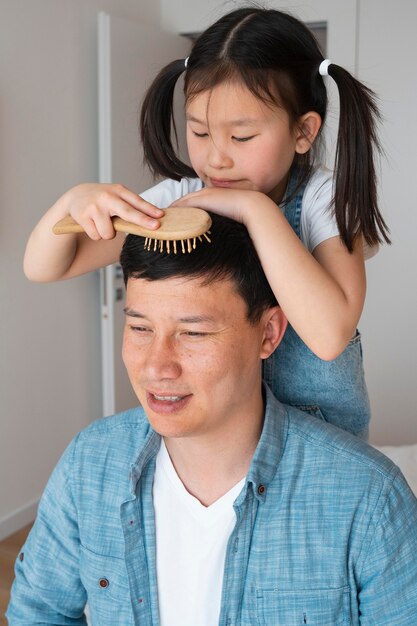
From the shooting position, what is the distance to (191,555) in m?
1.33

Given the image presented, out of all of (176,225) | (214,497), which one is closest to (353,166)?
(176,225)

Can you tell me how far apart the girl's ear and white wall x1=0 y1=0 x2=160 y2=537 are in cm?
200

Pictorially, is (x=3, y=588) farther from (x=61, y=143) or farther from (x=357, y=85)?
(x=357, y=85)

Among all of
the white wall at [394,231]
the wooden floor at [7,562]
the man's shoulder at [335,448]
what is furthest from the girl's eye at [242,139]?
the white wall at [394,231]

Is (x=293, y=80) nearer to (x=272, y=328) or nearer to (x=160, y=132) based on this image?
(x=160, y=132)

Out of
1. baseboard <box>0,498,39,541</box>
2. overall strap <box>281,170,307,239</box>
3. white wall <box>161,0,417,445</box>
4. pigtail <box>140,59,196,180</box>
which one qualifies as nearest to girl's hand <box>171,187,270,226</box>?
overall strap <box>281,170,307,239</box>

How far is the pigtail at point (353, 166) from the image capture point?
133 centimetres

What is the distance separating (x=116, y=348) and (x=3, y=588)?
3.95 feet

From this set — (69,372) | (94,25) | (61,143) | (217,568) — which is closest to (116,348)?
(69,372)

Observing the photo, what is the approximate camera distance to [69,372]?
145 inches

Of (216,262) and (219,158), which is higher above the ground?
(219,158)

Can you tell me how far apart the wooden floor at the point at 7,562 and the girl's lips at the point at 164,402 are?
184 centimetres

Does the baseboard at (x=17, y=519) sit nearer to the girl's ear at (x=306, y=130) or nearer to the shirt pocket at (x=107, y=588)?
the shirt pocket at (x=107, y=588)

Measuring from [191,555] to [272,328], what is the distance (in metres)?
0.40
